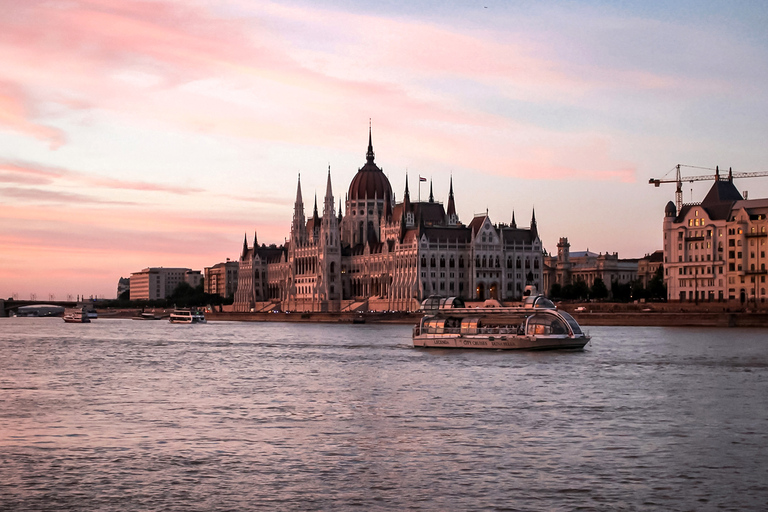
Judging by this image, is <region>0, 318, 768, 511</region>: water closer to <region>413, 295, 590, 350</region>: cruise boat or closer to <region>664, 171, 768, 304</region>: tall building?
<region>413, 295, 590, 350</region>: cruise boat

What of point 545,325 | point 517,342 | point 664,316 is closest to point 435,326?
point 517,342

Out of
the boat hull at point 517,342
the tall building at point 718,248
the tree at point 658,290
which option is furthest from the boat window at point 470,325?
the tree at point 658,290

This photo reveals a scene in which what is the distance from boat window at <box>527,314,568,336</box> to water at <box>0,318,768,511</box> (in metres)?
14.1

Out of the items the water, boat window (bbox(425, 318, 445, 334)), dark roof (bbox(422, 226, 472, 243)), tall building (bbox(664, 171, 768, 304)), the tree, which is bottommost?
the water

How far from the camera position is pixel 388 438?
29875 mm

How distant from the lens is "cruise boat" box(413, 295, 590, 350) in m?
71.8

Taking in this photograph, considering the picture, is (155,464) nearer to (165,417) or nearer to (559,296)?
(165,417)

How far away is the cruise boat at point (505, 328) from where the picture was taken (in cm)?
7181

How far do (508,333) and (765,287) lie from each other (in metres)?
74.6

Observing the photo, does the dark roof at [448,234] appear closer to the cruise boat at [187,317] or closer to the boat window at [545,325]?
the cruise boat at [187,317]

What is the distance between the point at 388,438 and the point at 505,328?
150ft

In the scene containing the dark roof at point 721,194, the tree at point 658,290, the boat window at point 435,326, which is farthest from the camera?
the tree at point 658,290

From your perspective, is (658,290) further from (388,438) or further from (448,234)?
(388,438)

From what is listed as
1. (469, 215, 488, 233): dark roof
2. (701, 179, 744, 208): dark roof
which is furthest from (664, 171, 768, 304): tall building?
(469, 215, 488, 233): dark roof
